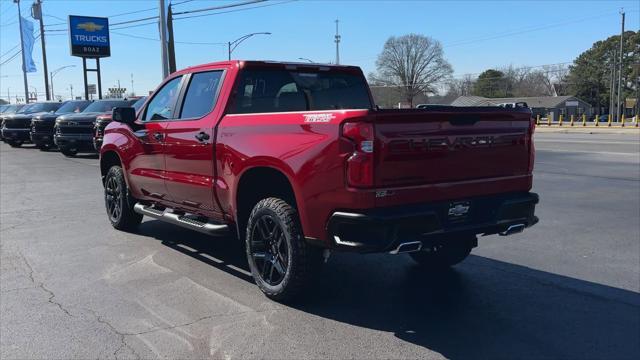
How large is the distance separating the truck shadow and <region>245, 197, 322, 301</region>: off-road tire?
221 mm

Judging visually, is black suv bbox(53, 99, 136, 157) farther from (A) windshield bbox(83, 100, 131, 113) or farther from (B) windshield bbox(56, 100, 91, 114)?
(B) windshield bbox(56, 100, 91, 114)

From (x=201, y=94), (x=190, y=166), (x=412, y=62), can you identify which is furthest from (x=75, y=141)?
(x=412, y=62)

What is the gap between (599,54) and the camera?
92.1m

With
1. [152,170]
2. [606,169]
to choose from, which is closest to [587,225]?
[152,170]

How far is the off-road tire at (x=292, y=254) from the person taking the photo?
14.8ft

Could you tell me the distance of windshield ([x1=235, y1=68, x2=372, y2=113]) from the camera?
18.0 feet

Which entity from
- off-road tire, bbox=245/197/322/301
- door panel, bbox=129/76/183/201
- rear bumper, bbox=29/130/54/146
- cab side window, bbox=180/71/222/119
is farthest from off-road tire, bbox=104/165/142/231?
rear bumper, bbox=29/130/54/146

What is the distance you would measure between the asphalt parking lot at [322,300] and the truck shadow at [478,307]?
0.05ft

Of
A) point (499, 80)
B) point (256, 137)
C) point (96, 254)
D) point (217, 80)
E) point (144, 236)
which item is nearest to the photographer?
point (256, 137)

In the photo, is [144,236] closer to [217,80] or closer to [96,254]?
[96,254]

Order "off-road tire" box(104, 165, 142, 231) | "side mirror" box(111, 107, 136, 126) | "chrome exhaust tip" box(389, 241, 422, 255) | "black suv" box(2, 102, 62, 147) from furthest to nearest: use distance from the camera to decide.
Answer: "black suv" box(2, 102, 62, 147)
"off-road tire" box(104, 165, 142, 231)
"side mirror" box(111, 107, 136, 126)
"chrome exhaust tip" box(389, 241, 422, 255)

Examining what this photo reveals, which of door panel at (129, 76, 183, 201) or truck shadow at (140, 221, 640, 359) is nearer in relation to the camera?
truck shadow at (140, 221, 640, 359)

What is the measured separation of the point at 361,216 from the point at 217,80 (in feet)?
8.32

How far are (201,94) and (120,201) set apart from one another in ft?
8.26
